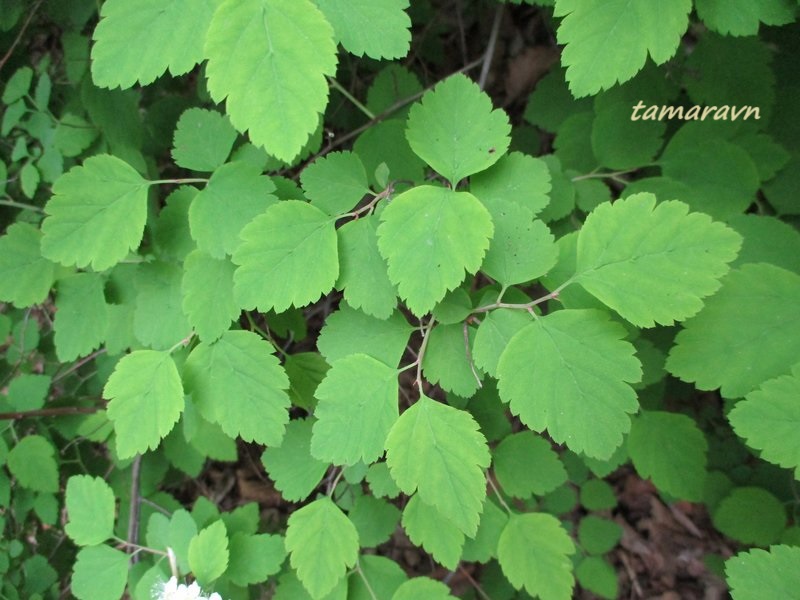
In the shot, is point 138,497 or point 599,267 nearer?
point 599,267

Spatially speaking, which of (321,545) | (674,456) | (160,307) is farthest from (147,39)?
(674,456)

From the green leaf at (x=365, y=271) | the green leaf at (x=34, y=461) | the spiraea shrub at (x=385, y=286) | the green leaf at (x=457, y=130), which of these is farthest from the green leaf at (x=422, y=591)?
the green leaf at (x=34, y=461)

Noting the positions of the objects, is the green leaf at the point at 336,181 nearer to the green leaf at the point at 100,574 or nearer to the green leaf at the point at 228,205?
the green leaf at the point at 228,205

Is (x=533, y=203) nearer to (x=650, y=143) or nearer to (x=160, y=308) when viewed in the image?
(x=650, y=143)

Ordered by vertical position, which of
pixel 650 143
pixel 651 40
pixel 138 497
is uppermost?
pixel 651 40

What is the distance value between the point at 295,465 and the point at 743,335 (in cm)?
97

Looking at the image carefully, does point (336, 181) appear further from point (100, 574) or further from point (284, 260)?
point (100, 574)

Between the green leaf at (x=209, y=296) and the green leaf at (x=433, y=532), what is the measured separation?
1.78 feet

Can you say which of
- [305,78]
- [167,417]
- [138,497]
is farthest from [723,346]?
[138,497]

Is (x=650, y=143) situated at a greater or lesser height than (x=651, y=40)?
lesser

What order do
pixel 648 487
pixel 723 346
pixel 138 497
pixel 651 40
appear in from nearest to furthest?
pixel 651 40, pixel 723 346, pixel 138 497, pixel 648 487

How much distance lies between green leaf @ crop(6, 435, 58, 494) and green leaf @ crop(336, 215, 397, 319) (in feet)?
3.41

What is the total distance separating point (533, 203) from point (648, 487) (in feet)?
4.99

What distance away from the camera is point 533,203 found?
1.06m
